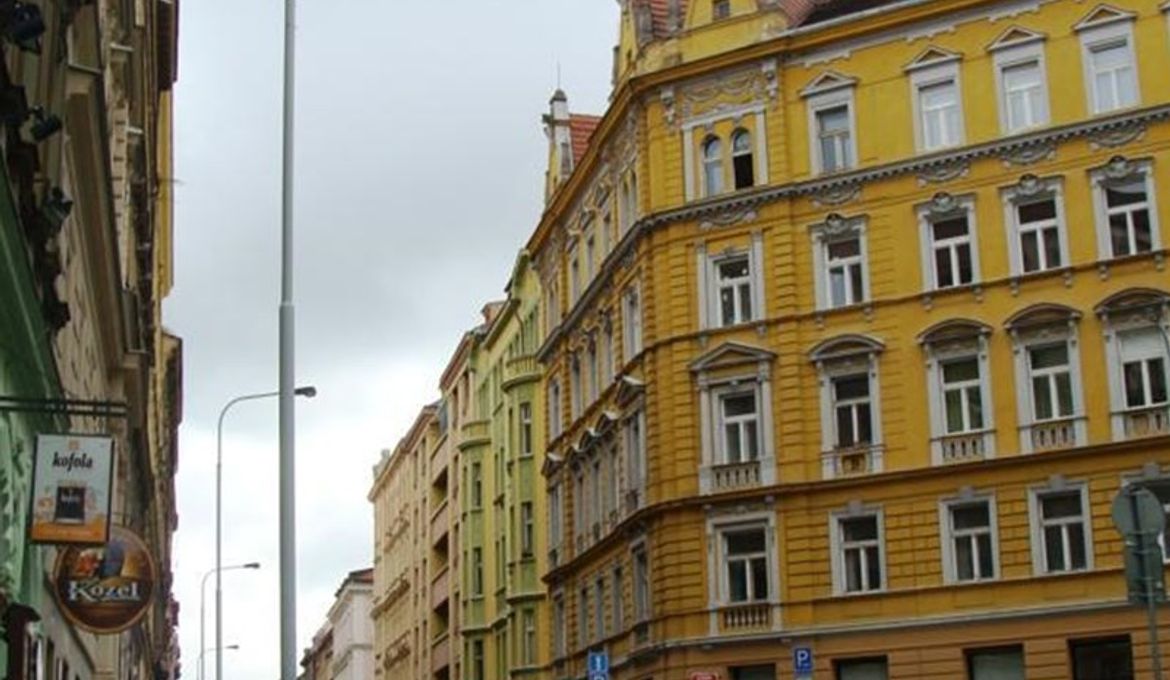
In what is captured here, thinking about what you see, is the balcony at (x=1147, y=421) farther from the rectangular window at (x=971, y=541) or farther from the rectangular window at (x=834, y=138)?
the rectangular window at (x=834, y=138)

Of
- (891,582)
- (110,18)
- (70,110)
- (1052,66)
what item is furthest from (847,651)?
(70,110)

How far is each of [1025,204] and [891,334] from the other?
4137mm

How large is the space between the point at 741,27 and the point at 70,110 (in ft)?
91.1

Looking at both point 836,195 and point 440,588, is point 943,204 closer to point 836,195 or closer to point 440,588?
point 836,195

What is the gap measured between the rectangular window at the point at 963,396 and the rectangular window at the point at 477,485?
34.5 m

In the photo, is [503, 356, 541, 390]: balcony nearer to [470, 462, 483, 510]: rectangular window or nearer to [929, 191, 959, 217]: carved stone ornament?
[470, 462, 483, 510]: rectangular window

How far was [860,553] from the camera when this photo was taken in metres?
43.4

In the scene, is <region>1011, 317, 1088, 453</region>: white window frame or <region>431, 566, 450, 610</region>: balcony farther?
<region>431, 566, 450, 610</region>: balcony

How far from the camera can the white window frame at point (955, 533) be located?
41.3 m

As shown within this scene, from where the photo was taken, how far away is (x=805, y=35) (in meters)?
45.8

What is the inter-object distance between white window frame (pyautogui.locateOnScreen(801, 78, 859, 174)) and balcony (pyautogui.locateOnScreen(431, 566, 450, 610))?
4118cm

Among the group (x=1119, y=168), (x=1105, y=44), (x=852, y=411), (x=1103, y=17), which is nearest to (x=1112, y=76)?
(x=1105, y=44)

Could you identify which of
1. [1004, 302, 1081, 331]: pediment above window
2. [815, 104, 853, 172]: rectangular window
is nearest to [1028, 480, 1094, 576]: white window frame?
[1004, 302, 1081, 331]: pediment above window

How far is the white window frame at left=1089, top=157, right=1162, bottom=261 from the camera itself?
40.9 m
